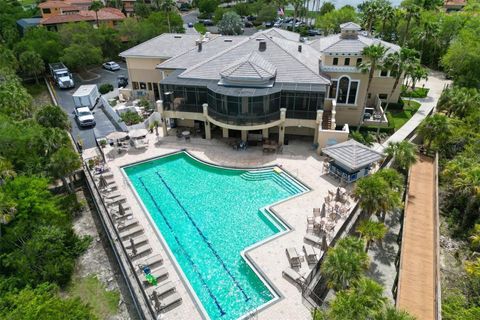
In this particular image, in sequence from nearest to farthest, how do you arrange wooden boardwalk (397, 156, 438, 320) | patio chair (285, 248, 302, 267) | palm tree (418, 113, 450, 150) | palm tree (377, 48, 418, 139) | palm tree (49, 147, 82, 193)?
1. wooden boardwalk (397, 156, 438, 320)
2. patio chair (285, 248, 302, 267)
3. palm tree (49, 147, 82, 193)
4. palm tree (418, 113, 450, 150)
5. palm tree (377, 48, 418, 139)

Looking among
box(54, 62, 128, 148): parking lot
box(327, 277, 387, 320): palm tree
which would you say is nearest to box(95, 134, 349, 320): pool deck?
box(327, 277, 387, 320): palm tree

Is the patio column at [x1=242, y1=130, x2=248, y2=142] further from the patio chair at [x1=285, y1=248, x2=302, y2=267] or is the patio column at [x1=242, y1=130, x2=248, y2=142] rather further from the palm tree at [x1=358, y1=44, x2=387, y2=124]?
the patio chair at [x1=285, y1=248, x2=302, y2=267]

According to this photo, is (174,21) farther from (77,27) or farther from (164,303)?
(164,303)

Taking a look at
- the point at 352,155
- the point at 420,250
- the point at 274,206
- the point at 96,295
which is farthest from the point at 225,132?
the point at 420,250

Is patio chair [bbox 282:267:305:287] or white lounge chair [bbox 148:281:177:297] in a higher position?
patio chair [bbox 282:267:305:287]

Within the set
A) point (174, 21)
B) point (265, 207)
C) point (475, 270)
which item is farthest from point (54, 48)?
point (475, 270)

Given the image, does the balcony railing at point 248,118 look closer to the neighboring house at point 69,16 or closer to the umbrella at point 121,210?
the umbrella at point 121,210
